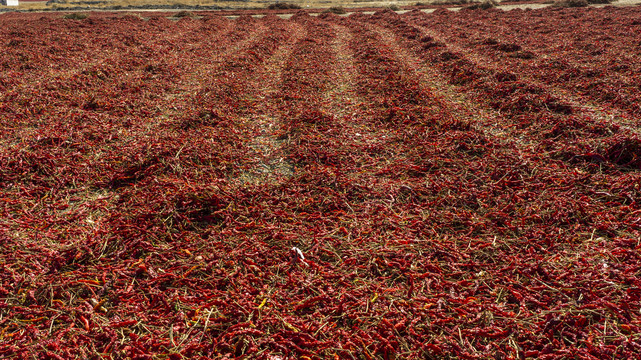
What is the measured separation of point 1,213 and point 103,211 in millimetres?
1563

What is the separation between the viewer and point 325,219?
4.94m

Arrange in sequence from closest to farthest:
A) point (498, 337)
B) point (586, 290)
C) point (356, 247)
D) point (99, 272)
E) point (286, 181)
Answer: point (498, 337), point (586, 290), point (99, 272), point (356, 247), point (286, 181)

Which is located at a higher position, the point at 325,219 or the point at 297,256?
the point at 325,219

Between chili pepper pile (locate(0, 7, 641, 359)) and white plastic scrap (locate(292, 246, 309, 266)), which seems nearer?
chili pepper pile (locate(0, 7, 641, 359))

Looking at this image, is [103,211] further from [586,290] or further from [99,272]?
[586,290]

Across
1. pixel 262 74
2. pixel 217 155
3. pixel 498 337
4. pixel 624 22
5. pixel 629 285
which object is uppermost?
pixel 624 22

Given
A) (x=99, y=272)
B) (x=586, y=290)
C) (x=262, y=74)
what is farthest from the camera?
(x=262, y=74)

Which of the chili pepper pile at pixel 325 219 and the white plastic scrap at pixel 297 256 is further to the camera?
the white plastic scrap at pixel 297 256

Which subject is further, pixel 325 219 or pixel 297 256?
pixel 325 219

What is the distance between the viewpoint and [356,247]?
4.38 m

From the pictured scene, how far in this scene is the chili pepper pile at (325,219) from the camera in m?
3.25

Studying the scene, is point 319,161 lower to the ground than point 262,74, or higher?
lower

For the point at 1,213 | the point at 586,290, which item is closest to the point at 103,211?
the point at 1,213

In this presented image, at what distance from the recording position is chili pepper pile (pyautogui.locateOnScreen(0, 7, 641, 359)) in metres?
3.25
